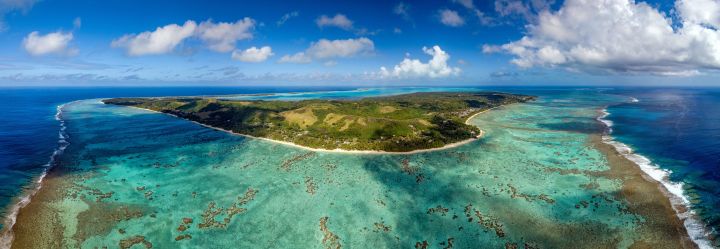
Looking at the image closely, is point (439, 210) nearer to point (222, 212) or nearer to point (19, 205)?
point (222, 212)

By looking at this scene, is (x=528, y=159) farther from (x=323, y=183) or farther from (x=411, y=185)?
(x=323, y=183)

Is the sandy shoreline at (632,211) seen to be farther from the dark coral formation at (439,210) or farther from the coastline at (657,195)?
the dark coral formation at (439,210)

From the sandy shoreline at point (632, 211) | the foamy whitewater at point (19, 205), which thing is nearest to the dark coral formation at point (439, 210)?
the sandy shoreline at point (632, 211)

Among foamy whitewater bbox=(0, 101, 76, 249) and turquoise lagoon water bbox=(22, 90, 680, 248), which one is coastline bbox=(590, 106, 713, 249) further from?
foamy whitewater bbox=(0, 101, 76, 249)

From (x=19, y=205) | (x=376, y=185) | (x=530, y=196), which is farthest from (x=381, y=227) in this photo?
(x=19, y=205)

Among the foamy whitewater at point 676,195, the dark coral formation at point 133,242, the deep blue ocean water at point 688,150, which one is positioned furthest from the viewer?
the deep blue ocean water at point 688,150
